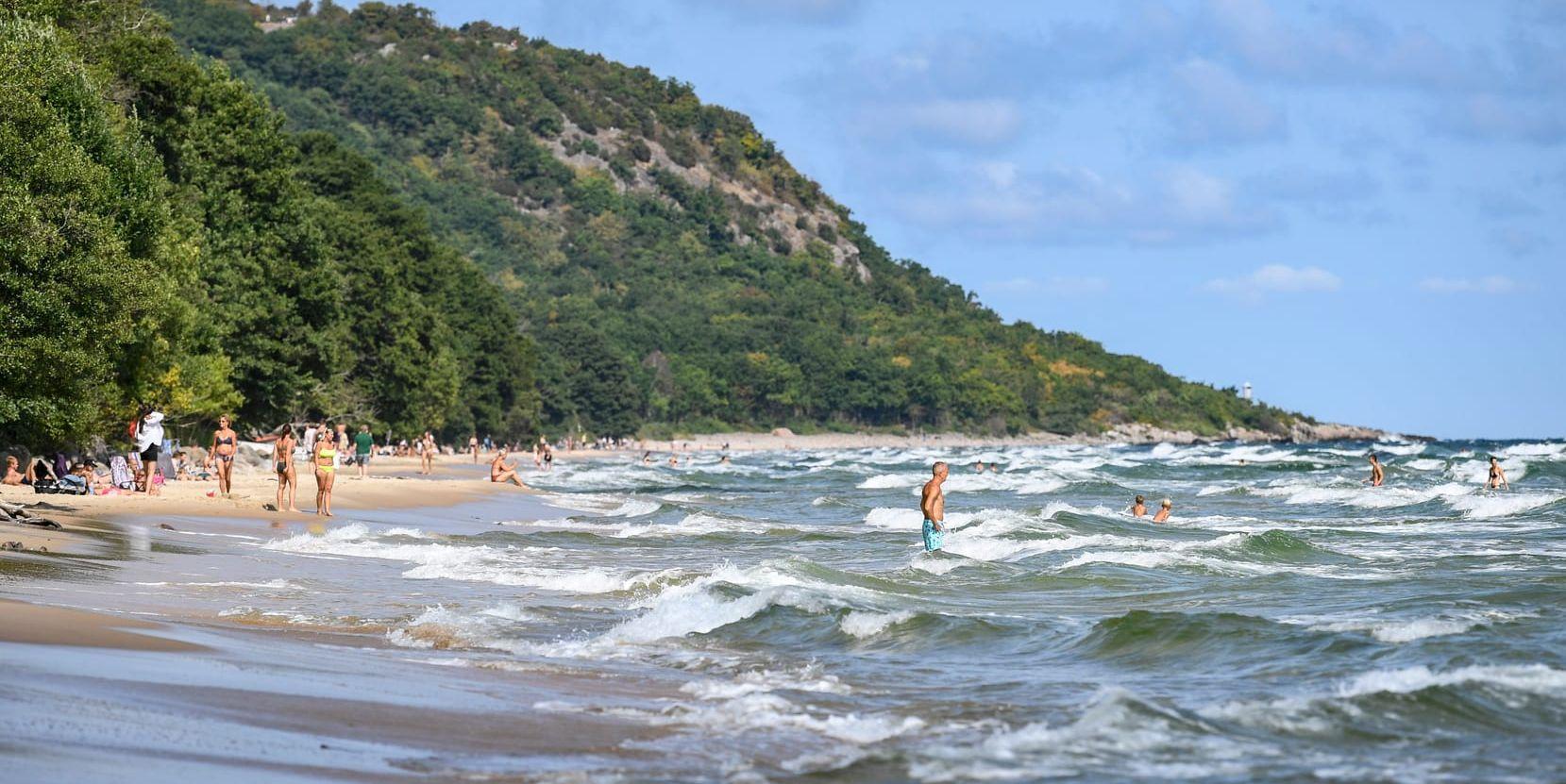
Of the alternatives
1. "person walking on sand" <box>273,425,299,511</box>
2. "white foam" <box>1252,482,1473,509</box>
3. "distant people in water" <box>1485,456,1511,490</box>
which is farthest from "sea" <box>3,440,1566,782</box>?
"distant people in water" <box>1485,456,1511,490</box>

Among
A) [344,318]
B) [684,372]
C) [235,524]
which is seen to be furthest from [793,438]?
[235,524]

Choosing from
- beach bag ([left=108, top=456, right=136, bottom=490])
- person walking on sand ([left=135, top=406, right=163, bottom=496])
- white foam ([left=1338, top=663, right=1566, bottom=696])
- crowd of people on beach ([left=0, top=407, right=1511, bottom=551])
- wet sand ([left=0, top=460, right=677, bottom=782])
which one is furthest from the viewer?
person walking on sand ([left=135, top=406, right=163, bottom=496])

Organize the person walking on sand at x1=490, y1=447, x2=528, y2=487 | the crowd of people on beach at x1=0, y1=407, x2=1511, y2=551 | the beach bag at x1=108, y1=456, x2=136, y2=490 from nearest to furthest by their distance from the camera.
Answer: the crowd of people on beach at x1=0, y1=407, x2=1511, y2=551, the beach bag at x1=108, y1=456, x2=136, y2=490, the person walking on sand at x1=490, y1=447, x2=528, y2=487

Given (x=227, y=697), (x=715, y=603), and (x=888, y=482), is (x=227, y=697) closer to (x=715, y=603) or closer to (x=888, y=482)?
(x=715, y=603)

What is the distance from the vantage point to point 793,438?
168 metres

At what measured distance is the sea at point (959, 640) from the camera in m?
8.88

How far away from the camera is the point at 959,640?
14258 mm

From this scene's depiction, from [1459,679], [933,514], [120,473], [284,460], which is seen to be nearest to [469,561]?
[933,514]

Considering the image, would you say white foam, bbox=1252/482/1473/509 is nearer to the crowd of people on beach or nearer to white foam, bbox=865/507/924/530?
the crowd of people on beach

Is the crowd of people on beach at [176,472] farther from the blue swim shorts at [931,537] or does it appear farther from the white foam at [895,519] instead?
the white foam at [895,519]

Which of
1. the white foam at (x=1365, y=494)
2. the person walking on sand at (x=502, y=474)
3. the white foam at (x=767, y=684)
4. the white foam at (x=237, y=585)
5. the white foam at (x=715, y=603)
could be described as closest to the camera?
the white foam at (x=767, y=684)

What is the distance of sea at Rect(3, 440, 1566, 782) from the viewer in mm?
8883

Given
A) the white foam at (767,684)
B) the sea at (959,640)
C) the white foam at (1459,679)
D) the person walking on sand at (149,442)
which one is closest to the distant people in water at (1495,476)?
the sea at (959,640)

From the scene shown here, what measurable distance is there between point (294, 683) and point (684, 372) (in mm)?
155798
